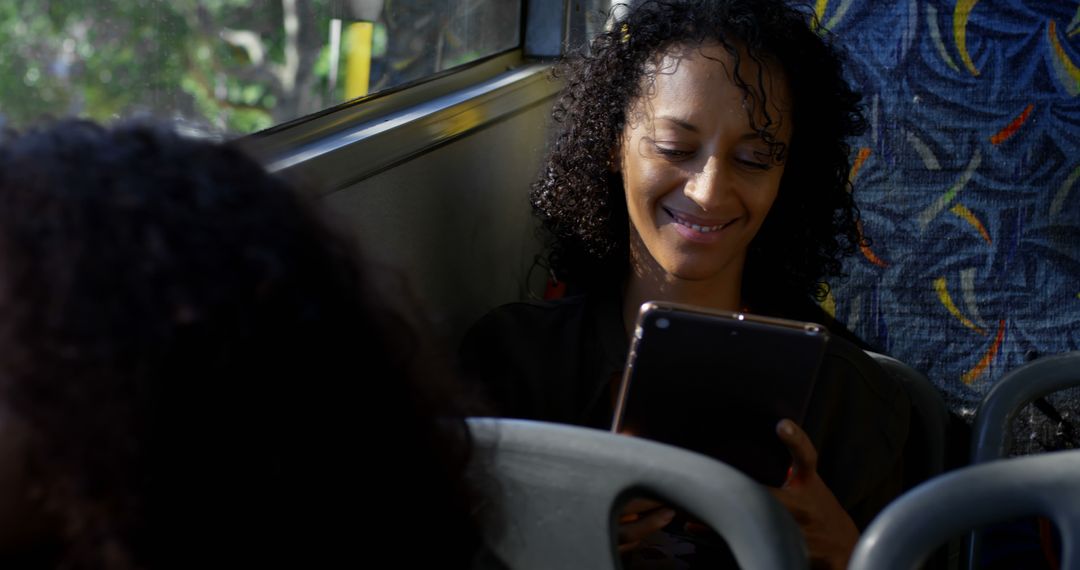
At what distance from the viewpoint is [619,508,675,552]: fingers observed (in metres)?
1.06

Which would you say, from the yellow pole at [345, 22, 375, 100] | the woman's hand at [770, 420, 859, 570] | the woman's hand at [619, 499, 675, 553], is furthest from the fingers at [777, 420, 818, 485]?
the yellow pole at [345, 22, 375, 100]

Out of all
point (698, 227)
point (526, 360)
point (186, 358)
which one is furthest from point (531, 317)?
point (186, 358)

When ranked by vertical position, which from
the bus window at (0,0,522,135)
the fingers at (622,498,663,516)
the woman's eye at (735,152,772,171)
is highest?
the bus window at (0,0,522,135)

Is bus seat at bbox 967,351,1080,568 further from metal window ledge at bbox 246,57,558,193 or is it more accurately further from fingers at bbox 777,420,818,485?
metal window ledge at bbox 246,57,558,193

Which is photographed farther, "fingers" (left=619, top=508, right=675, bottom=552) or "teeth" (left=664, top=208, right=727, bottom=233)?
"teeth" (left=664, top=208, right=727, bottom=233)

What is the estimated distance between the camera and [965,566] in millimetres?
1497

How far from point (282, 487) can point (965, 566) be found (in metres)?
1.19

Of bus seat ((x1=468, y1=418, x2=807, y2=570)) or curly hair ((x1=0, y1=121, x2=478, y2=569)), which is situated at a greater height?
curly hair ((x1=0, y1=121, x2=478, y2=569))

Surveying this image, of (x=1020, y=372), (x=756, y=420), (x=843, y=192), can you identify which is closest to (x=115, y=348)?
(x=756, y=420)

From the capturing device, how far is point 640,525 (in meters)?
1.07

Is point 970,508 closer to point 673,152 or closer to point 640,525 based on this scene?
point 640,525

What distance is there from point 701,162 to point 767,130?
3.8 inches

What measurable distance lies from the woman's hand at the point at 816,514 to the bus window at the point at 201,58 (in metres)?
0.67

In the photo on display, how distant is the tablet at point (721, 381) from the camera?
1075 millimetres
